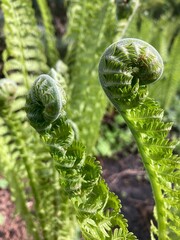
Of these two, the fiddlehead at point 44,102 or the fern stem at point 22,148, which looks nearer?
the fiddlehead at point 44,102

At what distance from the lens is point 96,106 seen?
1.79 metres

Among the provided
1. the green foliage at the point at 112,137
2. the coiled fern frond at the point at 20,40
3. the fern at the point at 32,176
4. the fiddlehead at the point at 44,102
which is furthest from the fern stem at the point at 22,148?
the green foliage at the point at 112,137

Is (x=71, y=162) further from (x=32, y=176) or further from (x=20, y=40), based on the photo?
(x=20, y=40)

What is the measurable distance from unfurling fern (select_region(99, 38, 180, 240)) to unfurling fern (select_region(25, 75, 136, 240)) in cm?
10

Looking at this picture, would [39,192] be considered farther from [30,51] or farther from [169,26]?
[169,26]

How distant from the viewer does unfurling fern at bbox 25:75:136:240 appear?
33.2 inches

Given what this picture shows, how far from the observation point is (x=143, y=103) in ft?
2.89

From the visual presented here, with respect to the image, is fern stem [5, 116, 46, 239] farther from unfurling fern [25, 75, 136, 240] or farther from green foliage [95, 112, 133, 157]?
green foliage [95, 112, 133, 157]

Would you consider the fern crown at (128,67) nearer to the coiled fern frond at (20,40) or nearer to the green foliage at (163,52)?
the coiled fern frond at (20,40)

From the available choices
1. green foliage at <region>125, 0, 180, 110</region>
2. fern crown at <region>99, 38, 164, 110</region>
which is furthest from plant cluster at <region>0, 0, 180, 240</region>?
green foliage at <region>125, 0, 180, 110</region>

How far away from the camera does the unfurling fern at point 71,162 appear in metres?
0.84

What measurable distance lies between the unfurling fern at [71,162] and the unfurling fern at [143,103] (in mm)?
103

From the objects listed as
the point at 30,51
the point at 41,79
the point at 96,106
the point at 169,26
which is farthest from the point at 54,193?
the point at 169,26

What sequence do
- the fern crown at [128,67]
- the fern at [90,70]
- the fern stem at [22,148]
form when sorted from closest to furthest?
the fern crown at [128,67] → the fern stem at [22,148] → the fern at [90,70]
